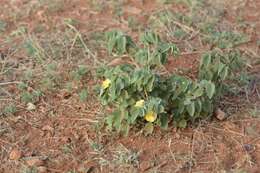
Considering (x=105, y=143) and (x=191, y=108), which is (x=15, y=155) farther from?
(x=191, y=108)

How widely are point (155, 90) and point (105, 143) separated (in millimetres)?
362

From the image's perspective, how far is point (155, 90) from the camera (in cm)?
273

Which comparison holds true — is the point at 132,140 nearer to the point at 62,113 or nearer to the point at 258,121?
the point at 62,113

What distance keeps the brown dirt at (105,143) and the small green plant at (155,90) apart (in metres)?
0.08

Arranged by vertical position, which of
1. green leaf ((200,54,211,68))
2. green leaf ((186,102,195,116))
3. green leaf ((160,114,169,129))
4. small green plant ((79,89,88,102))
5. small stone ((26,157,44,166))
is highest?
green leaf ((200,54,211,68))

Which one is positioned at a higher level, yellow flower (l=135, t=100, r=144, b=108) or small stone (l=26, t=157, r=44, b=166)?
yellow flower (l=135, t=100, r=144, b=108)

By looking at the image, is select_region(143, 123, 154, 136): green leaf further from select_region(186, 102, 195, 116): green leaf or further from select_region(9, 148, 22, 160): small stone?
select_region(9, 148, 22, 160): small stone

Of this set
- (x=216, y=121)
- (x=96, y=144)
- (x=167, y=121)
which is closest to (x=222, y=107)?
(x=216, y=121)

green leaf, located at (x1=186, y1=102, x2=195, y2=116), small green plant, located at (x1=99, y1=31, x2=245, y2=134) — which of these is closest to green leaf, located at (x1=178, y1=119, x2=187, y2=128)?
small green plant, located at (x1=99, y1=31, x2=245, y2=134)

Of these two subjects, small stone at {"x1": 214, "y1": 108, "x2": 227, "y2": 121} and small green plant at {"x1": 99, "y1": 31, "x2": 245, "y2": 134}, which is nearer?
small green plant at {"x1": 99, "y1": 31, "x2": 245, "y2": 134}

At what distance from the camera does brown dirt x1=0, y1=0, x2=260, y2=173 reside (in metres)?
2.67

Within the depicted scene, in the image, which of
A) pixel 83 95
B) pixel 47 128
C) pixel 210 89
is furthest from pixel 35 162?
pixel 210 89

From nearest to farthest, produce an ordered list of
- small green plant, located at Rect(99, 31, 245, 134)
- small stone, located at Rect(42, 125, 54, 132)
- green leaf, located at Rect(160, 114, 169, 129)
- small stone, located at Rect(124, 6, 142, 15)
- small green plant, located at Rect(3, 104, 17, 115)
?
1. small green plant, located at Rect(99, 31, 245, 134)
2. green leaf, located at Rect(160, 114, 169, 129)
3. small stone, located at Rect(42, 125, 54, 132)
4. small green plant, located at Rect(3, 104, 17, 115)
5. small stone, located at Rect(124, 6, 142, 15)

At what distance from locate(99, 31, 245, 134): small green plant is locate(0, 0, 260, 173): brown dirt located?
8 cm
